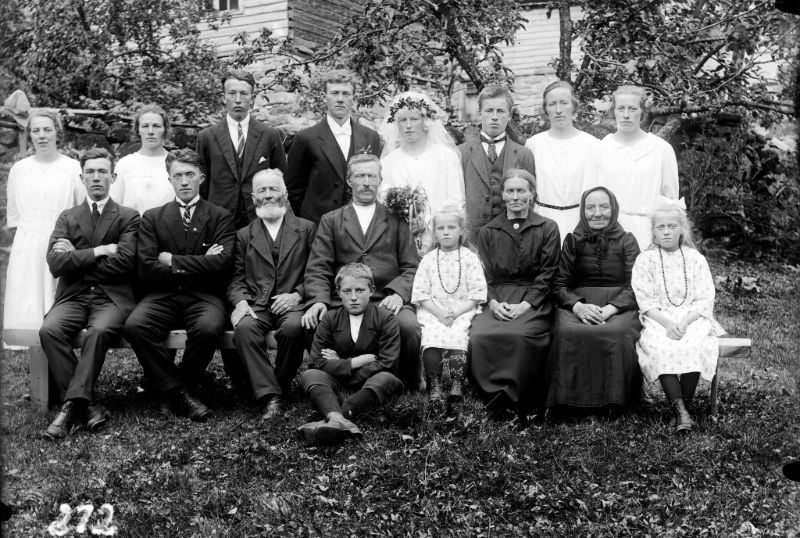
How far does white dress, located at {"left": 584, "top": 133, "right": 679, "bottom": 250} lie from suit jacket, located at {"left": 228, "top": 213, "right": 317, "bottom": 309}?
2067mm

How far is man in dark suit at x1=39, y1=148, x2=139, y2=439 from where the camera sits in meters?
5.54

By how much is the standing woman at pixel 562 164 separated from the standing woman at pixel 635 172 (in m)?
0.12

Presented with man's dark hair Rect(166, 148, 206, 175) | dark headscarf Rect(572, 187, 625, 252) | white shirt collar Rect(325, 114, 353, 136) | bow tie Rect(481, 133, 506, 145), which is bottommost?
dark headscarf Rect(572, 187, 625, 252)

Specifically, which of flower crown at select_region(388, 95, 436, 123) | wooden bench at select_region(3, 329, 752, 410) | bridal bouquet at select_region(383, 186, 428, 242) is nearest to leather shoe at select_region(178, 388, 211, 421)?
wooden bench at select_region(3, 329, 752, 410)

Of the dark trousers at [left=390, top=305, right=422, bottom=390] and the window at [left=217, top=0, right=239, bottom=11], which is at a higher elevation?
the window at [left=217, top=0, right=239, bottom=11]

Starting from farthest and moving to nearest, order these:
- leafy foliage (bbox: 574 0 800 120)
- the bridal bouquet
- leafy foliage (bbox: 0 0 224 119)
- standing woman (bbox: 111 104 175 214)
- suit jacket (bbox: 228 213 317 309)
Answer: leafy foliage (bbox: 0 0 224 119), leafy foliage (bbox: 574 0 800 120), standing woman (bbox: 111 104 175 214), the bridal bouquet, suit jacket (bbox: 228 213 317 309)

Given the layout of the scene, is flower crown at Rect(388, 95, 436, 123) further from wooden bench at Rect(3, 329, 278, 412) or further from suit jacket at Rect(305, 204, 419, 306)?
wooden bench at Rect(3, 329, 278, 412)

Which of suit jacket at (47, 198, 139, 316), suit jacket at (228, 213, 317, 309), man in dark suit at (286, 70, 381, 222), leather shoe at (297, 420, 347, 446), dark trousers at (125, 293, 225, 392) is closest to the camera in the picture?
leather shoe at (297, 420, 347, 446)

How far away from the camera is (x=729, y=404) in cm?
575

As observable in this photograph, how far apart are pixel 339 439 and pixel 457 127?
640 cm

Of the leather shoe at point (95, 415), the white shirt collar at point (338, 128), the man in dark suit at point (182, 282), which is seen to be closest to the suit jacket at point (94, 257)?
the man in dark suit at point (182, 282)

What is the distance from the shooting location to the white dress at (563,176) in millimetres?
6270

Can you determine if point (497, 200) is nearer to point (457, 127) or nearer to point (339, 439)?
point (339, 439)

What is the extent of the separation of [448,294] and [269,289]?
1.19 metres
